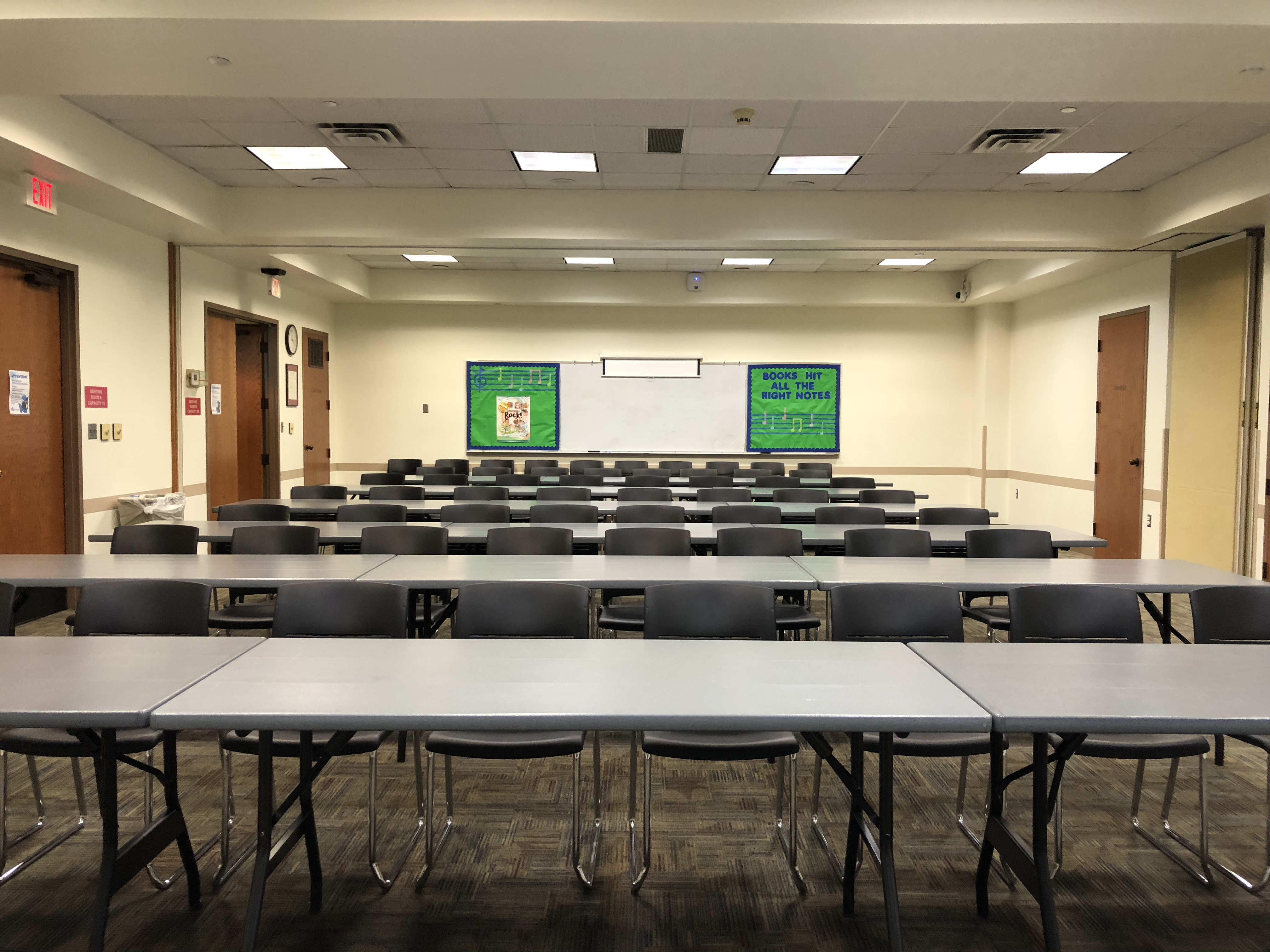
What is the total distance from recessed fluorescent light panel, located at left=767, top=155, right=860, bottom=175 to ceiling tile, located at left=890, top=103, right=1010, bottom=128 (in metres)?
0.78

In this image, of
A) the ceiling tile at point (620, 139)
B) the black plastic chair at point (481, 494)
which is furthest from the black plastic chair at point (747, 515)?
the ceiling tile at point (620, 139)

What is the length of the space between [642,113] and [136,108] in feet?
11.3

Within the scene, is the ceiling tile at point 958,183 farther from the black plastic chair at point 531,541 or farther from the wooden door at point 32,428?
the wooden door at point 32,428

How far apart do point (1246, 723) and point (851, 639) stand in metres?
1.34

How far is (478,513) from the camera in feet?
18.5

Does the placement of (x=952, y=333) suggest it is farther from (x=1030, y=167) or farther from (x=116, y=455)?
(x=116, y=455)

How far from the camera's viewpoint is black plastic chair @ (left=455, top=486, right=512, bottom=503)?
686cm

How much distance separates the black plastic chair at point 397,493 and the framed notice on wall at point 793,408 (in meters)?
5.80

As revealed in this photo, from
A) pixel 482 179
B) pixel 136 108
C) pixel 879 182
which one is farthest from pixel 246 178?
pixel 879 182

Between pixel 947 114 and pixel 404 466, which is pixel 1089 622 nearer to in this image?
pixel 947 114

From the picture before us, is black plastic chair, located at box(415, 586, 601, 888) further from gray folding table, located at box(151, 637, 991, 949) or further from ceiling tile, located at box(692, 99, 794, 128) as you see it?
ceiling tile, located at box(692, 99, 794, 128)

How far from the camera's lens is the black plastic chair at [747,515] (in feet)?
18.4

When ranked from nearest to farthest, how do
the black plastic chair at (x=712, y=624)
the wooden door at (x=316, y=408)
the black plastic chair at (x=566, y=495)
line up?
1. the black plastic chair at (x=712, y=624)
2. the black plastic chair at (x=566, y=495)
3. the wooden door at (x=316, y=408)

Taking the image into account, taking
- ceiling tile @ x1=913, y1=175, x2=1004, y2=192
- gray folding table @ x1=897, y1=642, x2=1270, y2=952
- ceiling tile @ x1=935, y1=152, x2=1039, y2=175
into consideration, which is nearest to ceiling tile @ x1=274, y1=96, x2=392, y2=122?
ceiling tile @ x1=935, y1=152, x2=1039, y2=175
